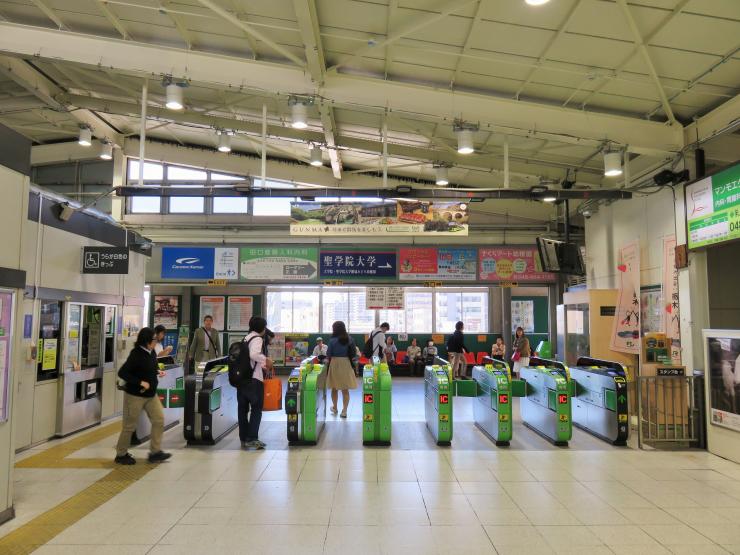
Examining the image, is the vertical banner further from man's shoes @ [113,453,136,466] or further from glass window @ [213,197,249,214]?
glass window @ [213,197,249,214]

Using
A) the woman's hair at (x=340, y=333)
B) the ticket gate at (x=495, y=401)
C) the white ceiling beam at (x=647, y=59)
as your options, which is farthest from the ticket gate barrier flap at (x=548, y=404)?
the white ceiling beam at (x=647, y=59)

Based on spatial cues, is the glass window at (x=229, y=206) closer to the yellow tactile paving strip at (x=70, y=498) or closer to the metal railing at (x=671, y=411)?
the yellow tactile paving strip at (x=70, y=498)

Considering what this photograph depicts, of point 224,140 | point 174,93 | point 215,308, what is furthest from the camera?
point 215,308

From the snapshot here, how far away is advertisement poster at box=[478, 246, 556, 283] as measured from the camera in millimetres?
13891

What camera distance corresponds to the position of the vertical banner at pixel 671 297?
7449 millimetres

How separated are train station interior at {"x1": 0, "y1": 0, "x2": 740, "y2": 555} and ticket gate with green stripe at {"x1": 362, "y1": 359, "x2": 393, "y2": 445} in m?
0.03

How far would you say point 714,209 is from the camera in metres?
6.36

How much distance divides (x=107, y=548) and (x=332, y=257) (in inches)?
422

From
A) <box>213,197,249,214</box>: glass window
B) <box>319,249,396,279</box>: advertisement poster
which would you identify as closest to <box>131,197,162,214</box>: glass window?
<box>213,197,249,214</box>: glass window

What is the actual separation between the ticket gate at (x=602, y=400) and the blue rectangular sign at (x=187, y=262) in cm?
956

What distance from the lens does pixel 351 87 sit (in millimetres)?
6879

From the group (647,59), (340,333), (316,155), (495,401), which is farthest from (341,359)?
(647,59)

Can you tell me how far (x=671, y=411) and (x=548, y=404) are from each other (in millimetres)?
1534

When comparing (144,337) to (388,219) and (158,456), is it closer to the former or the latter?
(158,456)
